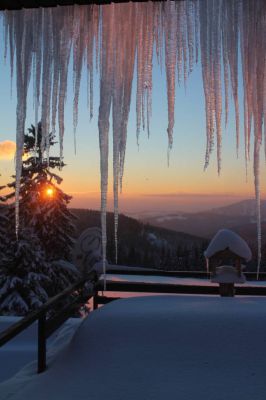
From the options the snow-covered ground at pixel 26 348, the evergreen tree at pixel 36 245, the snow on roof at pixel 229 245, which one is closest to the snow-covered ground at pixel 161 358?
the snow-covered ground at pixel 26 348

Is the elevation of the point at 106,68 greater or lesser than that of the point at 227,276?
greater

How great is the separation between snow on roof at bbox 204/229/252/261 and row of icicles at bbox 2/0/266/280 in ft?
17.0

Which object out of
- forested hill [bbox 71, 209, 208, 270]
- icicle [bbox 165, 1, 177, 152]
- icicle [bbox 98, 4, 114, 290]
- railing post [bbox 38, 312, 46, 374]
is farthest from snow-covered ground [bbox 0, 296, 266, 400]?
forested hill [bbox 71, 209, 208, 270]

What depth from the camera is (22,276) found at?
2175cm

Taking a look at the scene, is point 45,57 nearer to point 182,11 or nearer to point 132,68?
point 132,68

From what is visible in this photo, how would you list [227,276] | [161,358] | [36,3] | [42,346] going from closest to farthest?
[36,3] → [161,358] → [42,346] → [227,276]

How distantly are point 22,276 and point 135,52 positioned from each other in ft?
66.4

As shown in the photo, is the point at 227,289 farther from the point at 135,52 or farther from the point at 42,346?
the point at 135,52

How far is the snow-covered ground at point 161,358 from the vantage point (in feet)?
11.4

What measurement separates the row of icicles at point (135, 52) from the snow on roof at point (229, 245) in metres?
5.19

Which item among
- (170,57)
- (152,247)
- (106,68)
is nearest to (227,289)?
(170,57)

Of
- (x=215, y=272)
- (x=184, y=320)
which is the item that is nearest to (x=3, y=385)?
(x=184, y=320)

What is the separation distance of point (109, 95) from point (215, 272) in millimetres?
5550

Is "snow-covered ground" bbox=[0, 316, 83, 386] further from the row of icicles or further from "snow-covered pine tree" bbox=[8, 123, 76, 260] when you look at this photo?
"snow-covered pine tree" bbox=[8, 123, 76, 260]
